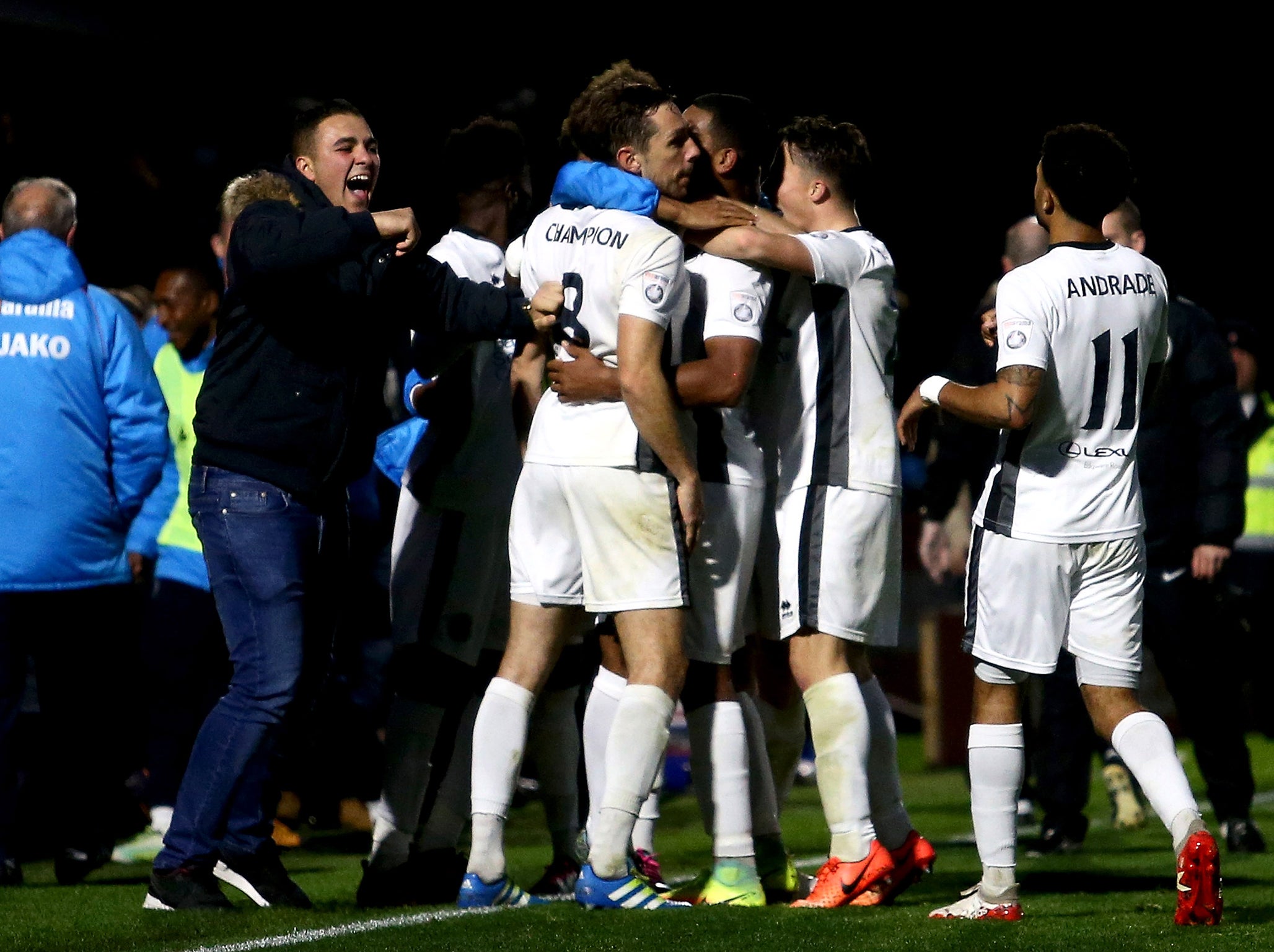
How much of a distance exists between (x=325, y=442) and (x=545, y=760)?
1.18 m

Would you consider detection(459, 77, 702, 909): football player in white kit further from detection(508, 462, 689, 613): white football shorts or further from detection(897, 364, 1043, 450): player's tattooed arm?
detection(897, 364, 1043, 450): player's tattooed arm

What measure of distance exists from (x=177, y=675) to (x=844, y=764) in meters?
2.96

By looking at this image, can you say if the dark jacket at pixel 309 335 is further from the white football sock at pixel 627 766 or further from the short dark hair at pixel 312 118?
the white football sock at pixel 627 766

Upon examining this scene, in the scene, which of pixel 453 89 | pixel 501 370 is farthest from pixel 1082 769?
pixel 453 89

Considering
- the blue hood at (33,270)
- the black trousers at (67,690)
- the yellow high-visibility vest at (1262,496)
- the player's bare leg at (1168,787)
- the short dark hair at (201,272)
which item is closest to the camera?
the player's bare leg at (1168,787)

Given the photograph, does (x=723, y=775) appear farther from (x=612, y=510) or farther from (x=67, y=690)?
(x=67, y=690)

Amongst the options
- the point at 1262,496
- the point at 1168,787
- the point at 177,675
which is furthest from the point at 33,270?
the point at 1262,496

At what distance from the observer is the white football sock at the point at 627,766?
4.92 meters

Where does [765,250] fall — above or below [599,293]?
above

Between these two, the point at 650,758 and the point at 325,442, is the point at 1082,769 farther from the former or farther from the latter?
the point at 325,442

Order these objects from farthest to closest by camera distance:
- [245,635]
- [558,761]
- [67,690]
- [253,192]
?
[67,690] → [558,761] → [253,192] → [245,635]

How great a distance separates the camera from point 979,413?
15.9 ft

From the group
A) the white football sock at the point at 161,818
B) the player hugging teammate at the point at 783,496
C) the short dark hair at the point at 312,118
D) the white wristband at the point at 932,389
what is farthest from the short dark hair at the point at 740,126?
the white football sock at the point at 161,818

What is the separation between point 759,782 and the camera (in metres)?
5.42
